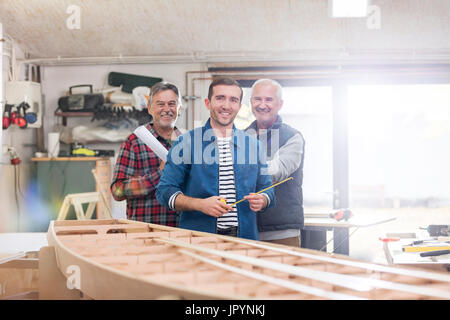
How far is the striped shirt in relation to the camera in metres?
1.95

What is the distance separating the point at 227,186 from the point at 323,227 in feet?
6.12

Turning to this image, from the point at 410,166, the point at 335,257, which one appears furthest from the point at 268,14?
the point at 335,257

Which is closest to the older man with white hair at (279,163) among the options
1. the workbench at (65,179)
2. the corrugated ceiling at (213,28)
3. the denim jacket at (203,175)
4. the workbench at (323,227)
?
the denim jacket at (203,175)

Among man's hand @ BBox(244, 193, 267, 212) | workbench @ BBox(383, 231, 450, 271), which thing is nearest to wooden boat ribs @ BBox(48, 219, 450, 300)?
man's hand @ BBox(244, 193, 267, 212)

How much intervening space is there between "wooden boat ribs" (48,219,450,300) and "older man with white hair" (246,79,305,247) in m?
0.63

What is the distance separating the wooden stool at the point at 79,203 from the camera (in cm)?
420

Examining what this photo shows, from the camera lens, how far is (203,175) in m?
1.93

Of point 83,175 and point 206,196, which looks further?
point 83,175

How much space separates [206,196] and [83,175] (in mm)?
3262

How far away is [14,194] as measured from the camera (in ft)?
16.1

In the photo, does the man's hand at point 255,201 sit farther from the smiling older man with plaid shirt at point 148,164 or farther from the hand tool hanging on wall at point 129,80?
the hand tool hanging on wall at point 129,80

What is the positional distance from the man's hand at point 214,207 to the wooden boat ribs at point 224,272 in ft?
0.41

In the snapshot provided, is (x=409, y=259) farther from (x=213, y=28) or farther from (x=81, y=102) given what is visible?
(x=81, y=102)
